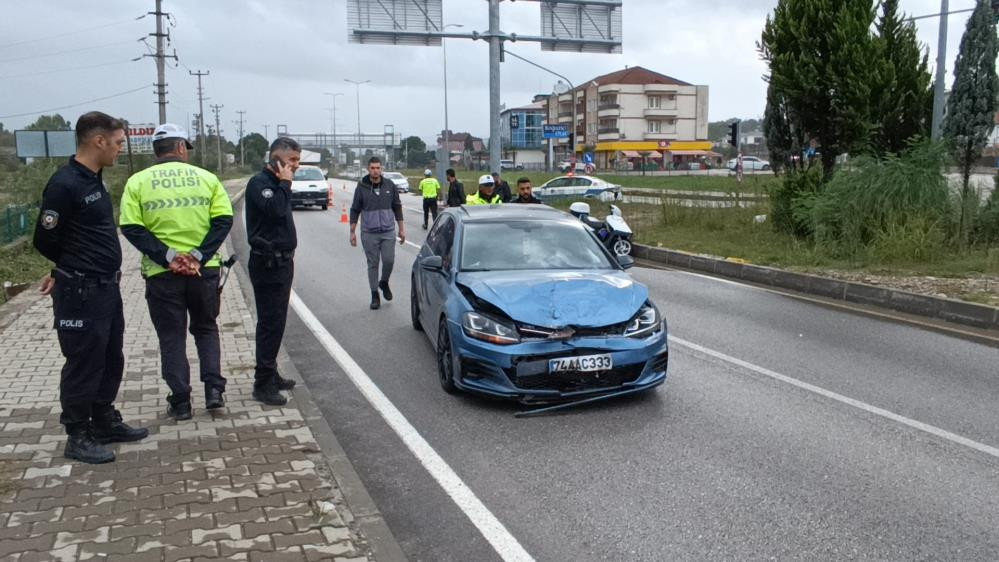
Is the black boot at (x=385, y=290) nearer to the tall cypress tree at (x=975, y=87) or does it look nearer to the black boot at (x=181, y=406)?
the black boot at (x=181, y=406)

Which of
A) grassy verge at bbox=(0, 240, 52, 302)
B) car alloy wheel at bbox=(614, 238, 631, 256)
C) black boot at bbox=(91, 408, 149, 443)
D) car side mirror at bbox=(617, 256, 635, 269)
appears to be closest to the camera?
black boot at bbox=(91, 408, 149, 443)

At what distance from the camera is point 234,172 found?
4107 inches

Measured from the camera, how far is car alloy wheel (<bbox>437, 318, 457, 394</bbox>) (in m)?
6.57

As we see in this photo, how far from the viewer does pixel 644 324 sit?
248 inches

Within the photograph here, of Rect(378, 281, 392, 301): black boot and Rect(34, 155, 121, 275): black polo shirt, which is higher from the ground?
Rect(34, 155, 121, 275): black polo shirt

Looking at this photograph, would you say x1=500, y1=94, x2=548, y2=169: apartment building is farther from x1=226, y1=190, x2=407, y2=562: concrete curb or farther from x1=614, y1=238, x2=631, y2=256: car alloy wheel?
x1=226, y1=190, x2=407, y2=562: concrete curb

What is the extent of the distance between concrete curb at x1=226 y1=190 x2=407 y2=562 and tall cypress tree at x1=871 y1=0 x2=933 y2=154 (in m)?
13.1

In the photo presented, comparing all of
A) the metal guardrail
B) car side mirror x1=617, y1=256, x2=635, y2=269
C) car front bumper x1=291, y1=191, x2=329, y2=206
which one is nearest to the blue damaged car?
car side mirror x1=617, y1=256, x2=635, y2=269

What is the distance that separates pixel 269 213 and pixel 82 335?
1606 millimetres

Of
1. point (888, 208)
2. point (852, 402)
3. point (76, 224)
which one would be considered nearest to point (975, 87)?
point (888, 208)

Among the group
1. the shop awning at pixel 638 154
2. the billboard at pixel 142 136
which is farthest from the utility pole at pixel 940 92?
the shop awning at pixel 638 154

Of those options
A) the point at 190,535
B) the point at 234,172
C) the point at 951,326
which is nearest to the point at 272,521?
the point at 190,535

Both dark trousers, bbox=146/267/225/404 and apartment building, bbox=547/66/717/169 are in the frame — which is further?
apartment building, bbox=547/66/717/169

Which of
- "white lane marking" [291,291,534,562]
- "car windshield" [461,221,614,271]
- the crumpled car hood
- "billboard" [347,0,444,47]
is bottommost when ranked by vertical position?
"white lane marking" [291,291,534,562]
